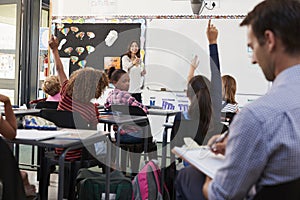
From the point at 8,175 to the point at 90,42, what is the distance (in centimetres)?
510

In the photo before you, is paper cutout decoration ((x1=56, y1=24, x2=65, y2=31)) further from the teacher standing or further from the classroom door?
the teacher standing

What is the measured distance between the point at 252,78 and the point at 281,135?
490cm

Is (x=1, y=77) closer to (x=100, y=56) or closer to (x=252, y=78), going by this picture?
(x=100, y=56)

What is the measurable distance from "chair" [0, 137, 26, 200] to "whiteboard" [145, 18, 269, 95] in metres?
4.41

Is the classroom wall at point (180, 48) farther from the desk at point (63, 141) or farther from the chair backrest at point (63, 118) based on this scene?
the desk at point (63, 141)

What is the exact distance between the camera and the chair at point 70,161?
9.76ft

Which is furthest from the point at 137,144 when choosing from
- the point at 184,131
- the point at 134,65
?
the point at 134,65

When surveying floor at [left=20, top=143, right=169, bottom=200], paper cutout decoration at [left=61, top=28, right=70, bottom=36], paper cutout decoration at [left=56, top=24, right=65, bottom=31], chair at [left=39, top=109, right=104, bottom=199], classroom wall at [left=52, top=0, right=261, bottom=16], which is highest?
classroom wall at [left=52, top=0, right=261, bottom=16]

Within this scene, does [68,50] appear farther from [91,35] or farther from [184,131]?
[184,131]

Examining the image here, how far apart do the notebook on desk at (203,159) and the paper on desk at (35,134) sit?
38.1 inches

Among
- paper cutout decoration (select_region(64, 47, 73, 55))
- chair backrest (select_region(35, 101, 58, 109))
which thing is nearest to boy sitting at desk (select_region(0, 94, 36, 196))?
chair backrest (select_region(35, 101, 58, 109))

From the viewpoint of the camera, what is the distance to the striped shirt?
1154 millimetres

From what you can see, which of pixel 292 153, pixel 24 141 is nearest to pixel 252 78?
pixel 24 141

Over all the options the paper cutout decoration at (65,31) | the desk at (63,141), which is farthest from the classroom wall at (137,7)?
the desk at (63,141)
